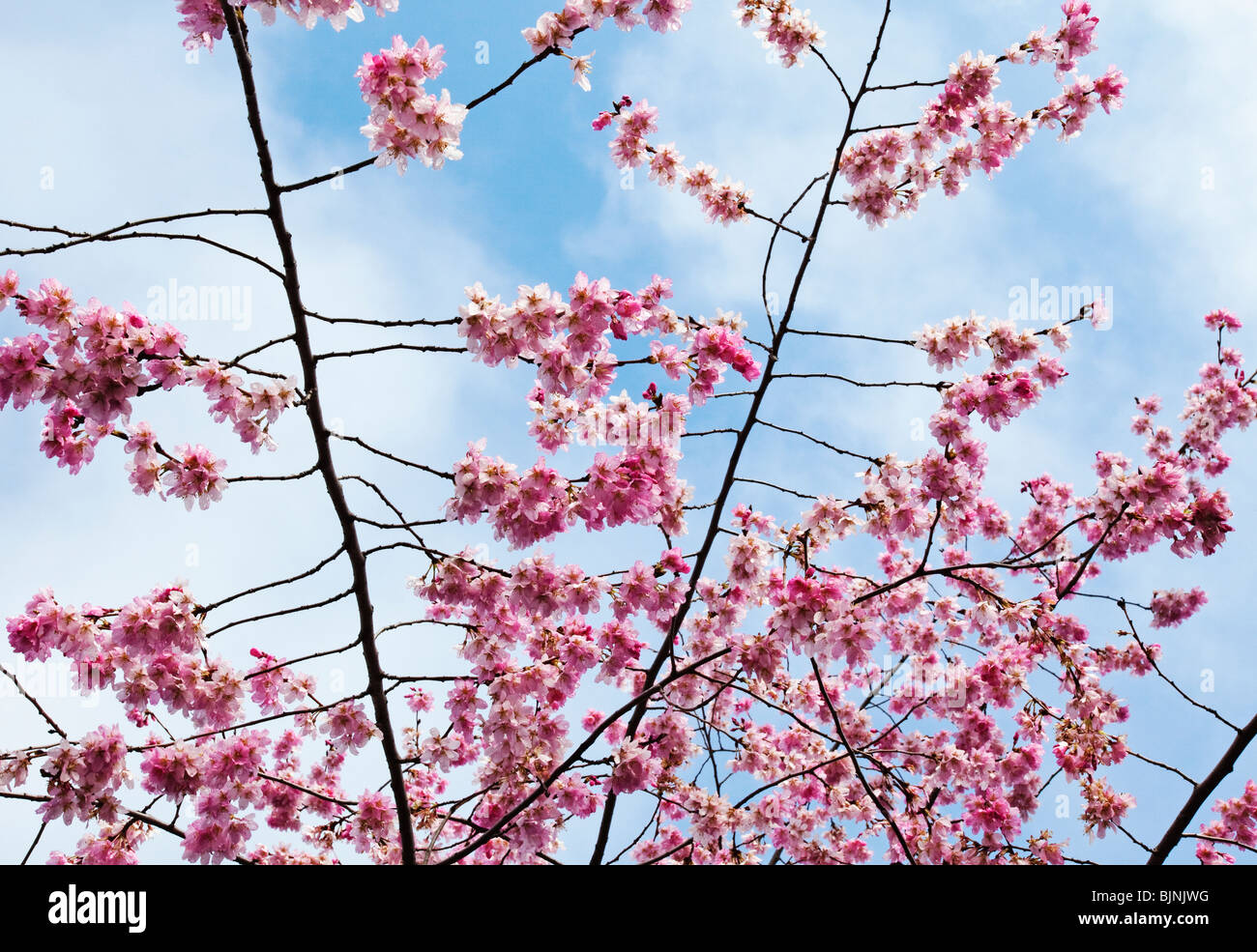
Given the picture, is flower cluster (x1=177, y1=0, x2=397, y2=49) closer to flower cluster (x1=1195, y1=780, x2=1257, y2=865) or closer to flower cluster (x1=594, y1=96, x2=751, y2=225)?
flower cluster (x1=594, y1=96, x2=751, y2=225)

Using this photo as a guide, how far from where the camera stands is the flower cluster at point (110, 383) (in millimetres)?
A: 3402

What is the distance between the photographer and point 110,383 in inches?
137

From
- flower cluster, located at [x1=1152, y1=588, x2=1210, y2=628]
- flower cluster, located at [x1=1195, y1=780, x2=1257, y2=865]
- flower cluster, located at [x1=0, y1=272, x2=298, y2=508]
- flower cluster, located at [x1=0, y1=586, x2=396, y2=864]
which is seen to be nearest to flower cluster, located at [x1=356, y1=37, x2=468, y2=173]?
flower cluster, located at [x1=0, y1=272, x2=298, y2=508]

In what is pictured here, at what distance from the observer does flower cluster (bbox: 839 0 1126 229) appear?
5820 millimetres

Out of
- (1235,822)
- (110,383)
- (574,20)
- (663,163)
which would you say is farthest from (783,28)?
(1235,822)

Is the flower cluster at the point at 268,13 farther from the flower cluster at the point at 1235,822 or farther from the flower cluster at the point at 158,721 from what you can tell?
the flower cluster at the point at 1235,822

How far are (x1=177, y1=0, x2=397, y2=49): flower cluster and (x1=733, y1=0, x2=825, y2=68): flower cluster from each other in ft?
11.8

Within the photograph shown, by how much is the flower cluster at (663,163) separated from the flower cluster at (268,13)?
3.44 meters

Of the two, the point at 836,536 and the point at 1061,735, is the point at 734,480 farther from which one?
the point at 1061,735

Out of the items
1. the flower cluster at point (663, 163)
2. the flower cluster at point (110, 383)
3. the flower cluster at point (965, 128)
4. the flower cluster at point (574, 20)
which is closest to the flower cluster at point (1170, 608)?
the flower cluster at point (965, 128)

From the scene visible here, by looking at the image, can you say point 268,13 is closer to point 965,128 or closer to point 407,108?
point 407,108

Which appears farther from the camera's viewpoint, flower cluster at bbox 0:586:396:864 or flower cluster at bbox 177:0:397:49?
flower cluster at bbox 0:586:396:864

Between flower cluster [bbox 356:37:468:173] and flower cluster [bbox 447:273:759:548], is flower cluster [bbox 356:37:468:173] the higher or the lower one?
the higher one
